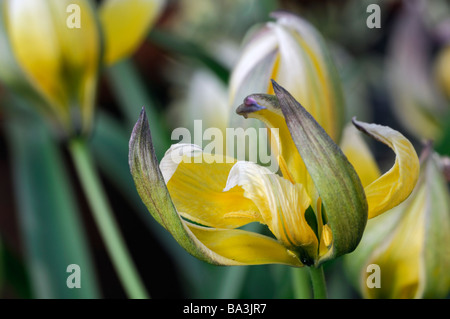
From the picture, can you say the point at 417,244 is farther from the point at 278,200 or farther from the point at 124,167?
the point at 124,167

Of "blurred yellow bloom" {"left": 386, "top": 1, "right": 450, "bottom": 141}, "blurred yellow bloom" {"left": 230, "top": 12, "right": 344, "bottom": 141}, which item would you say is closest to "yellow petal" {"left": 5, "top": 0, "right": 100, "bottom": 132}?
"blurred yellow bloom" {"left": 230, "top": 12, "right": 344, "bottom": 141}

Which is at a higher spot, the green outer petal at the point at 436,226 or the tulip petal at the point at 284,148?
the tulip petal at the point at 284,148

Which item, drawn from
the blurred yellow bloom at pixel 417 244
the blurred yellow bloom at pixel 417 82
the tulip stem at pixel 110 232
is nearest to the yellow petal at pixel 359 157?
the blurred yellow bloom at pixel 417 244

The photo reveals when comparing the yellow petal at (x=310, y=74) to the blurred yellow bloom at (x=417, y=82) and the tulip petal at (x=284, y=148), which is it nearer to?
the tulip petal at (x=284, y=148)

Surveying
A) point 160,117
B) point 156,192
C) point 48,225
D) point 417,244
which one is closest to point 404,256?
point 417,244
